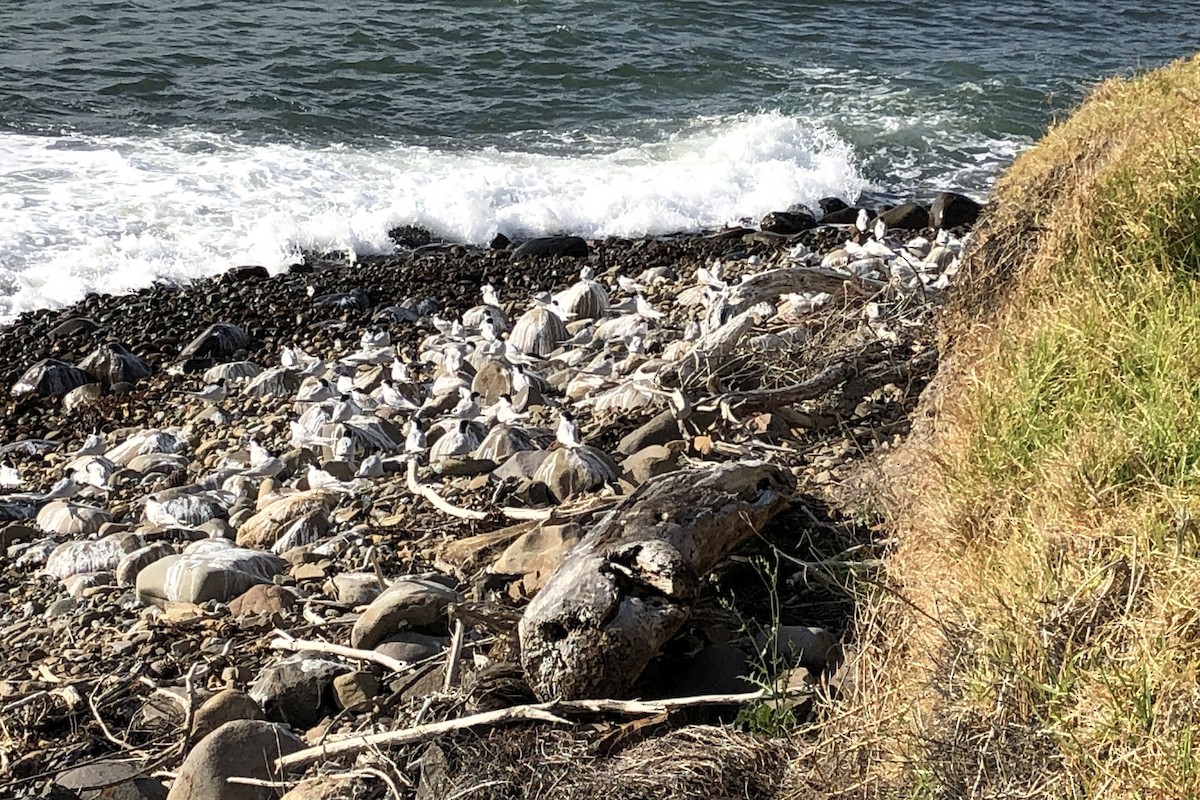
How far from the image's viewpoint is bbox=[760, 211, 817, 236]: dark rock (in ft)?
35.3

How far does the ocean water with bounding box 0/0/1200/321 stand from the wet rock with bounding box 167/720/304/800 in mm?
7083

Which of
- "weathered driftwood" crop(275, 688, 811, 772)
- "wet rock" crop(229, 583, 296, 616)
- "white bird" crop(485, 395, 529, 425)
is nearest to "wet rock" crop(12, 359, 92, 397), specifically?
"white bird" crop(485, 395, 529, 425)

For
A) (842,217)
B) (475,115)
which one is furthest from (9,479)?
(475,115)

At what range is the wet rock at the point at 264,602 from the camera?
437 centimetres

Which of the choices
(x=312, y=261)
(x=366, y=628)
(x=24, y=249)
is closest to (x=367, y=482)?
(x=366, y=628)

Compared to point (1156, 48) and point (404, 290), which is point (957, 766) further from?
point (1156, 48)

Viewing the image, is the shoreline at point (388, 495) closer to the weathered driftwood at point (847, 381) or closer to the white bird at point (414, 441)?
the weathered driftwood at point (847, 381)

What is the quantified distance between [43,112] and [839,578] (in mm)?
12799

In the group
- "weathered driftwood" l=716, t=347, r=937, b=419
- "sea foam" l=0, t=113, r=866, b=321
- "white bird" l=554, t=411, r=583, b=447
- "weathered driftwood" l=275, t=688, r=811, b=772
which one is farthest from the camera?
"sea foam" l=0, t=113, r=866, b=321

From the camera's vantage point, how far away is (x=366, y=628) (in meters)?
3.84

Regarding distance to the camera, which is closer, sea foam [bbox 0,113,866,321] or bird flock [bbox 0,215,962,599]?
bird flock [bbox 0,215,962,599]

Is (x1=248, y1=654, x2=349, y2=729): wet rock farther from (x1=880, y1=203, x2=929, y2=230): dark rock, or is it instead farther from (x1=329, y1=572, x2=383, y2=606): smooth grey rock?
(x1=880, y1=203, x2=929, y2=230): dark rock

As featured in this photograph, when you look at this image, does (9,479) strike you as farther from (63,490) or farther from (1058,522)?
(1058,522)

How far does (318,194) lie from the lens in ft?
38.5
